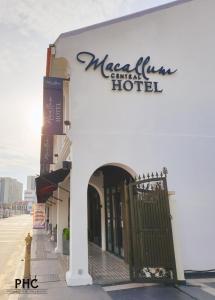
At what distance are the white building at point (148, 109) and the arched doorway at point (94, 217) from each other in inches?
178

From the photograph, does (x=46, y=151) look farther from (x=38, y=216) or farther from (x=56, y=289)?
(x=56, y=289)

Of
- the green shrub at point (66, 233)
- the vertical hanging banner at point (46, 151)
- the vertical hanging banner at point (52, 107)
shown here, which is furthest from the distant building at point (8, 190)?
the vertical hanging banner at point (52, 107)

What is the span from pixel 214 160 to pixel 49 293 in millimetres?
6090

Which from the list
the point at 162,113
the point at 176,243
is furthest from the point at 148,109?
the point at 176,243

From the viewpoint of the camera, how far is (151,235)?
273 inches

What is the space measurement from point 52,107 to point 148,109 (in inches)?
119

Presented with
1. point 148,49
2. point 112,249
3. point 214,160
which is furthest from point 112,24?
point 112,249

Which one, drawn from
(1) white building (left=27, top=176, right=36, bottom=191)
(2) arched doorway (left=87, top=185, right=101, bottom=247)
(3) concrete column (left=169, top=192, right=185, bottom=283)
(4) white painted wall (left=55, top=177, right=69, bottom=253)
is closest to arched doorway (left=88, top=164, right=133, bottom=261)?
(4) white painted wall (left=55, top=177, right=69, bottom=253)

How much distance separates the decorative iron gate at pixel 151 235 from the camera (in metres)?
6.77

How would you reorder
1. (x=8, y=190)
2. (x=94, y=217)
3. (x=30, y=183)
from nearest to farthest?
(x=94, y=217)
(x=30, y=183)
(x=8, y=190)

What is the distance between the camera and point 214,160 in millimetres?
8797

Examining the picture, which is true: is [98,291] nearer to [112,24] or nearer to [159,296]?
[159,296]

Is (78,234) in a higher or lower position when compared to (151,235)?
higher

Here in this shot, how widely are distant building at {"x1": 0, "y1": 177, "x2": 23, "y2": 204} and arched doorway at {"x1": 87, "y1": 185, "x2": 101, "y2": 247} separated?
142m
